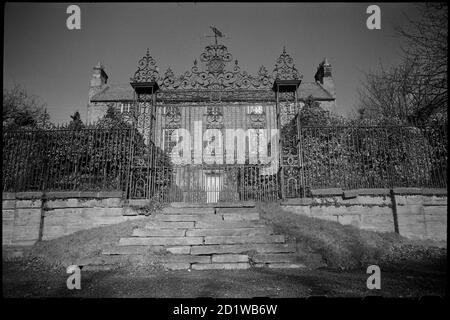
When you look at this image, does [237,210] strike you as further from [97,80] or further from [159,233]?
A: [97,80]

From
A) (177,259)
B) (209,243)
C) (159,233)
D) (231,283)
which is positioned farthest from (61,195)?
(231,283)

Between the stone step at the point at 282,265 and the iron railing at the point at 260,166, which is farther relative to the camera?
the iron railing at the point at 260,166

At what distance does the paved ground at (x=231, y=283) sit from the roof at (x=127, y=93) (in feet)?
66.8

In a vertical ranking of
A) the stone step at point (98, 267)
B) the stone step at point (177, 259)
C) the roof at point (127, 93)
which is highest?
the roof at point (127, 93)

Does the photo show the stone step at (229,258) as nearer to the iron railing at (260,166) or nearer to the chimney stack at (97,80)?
the iron railing at (260,166)

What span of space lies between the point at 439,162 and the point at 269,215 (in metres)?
4.86

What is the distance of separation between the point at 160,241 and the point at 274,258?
2375mm

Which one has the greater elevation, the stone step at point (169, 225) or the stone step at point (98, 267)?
the stone step at point (169, 225)

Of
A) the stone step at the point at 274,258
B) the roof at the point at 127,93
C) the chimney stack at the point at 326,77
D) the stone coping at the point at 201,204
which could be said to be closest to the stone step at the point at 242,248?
the stone step at the point at 274,258

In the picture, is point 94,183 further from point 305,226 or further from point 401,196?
point 401,196

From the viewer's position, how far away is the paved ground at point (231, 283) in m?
4.08

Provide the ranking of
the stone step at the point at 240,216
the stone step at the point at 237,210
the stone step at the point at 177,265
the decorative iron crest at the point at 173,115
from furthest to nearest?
the decorative iron crest at the point at 173,115
the stone step at the point at 237,210
the stone step at the point at 240,216
the stone step at the point at 177,265

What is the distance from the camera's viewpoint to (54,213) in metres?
7.44

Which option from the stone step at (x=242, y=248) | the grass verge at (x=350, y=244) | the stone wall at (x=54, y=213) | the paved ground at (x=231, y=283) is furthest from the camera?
the stone wall at (x=54, y=213)
